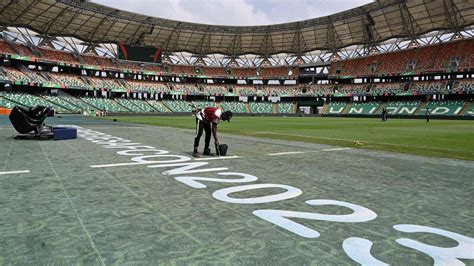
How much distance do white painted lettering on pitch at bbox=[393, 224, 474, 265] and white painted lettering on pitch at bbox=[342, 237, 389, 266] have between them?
0.39 meters

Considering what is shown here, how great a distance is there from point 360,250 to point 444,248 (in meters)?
0.84

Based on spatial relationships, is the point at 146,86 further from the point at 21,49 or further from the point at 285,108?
the point at 285,108

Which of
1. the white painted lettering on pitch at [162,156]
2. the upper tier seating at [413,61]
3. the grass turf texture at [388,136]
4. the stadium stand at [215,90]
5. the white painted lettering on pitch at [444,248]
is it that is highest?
the upper tier seating at [413,61]

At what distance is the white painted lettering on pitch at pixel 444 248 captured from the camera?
2.90 m

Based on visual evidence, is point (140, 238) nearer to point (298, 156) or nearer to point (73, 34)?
point (298, 156)

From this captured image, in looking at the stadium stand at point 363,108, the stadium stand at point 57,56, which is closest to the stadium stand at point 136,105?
the stadium stand at point 57,56

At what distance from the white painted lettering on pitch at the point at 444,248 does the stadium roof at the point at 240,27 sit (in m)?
61.7

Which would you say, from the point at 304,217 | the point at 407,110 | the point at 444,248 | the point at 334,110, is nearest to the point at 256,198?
the point at 304,217

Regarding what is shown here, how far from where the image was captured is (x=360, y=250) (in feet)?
10.1

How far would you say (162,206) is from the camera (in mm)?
4504

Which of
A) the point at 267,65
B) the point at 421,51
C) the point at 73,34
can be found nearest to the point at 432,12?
the point at 421,51

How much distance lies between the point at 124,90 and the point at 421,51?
69.7m

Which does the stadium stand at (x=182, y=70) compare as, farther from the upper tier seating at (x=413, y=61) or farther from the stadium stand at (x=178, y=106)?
the upper tier seating at (x=413, y=61)

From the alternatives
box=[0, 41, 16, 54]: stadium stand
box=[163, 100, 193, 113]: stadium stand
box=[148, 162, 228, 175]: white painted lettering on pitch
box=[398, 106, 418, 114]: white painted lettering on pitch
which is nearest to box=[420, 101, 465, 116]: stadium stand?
box=[398, 106, 418, 114]: white painted lettering on pitch
